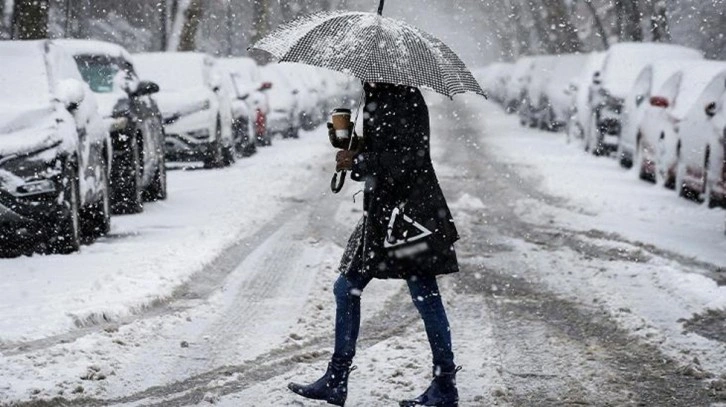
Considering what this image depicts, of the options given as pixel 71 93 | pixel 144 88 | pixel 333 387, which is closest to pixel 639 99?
pixel 144 88

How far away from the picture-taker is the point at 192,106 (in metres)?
17.1

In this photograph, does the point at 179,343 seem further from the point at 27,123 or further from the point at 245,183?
the point at 245,183

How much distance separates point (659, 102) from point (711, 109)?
3.13 metres

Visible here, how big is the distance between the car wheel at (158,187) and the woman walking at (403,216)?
8.53 m

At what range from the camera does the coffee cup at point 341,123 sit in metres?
5.01

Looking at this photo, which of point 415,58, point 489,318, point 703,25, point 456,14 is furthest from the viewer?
point 456,14

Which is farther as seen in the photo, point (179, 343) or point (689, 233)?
point (689, 233)

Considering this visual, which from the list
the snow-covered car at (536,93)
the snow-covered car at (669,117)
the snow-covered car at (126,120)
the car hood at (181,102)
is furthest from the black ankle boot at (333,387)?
the snow-covered car at (536,93)

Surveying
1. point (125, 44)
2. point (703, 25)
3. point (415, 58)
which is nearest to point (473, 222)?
point (415, 58)

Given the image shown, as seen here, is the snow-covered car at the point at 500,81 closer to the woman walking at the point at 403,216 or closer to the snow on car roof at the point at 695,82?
the snow on car roof at the point at 695,82

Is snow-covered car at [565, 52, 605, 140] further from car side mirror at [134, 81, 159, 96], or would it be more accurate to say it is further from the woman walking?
the woman walking

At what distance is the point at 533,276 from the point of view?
8.76 metres

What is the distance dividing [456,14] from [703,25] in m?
53.7

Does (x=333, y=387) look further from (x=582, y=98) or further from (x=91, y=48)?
(x=582, y=98)
